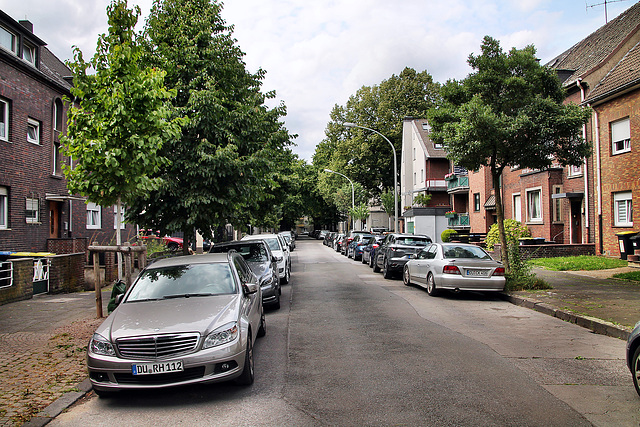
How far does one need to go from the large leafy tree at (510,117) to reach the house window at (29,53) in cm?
1511

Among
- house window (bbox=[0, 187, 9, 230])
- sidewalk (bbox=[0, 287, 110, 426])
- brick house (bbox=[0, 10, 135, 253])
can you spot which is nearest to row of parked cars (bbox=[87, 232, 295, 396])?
sidewalk (bbox=[0, 287, 110, 426])

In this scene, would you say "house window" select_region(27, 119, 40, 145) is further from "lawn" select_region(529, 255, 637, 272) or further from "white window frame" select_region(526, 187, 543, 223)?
"white window frame" select_region(526, 187, 543, 223)

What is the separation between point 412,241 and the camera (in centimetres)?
1823

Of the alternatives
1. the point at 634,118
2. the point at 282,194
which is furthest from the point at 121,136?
the point at 634,118

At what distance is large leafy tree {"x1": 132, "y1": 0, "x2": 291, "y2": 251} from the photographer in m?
11.4

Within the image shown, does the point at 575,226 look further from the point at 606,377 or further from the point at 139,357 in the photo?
the point at 139,357

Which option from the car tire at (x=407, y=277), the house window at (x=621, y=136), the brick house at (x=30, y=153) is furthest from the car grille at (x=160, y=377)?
the house window at (x=621, y=136)

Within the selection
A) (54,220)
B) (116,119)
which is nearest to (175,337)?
(116,119)

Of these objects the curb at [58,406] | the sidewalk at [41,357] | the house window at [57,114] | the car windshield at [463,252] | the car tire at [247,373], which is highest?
the house window at [57,114]

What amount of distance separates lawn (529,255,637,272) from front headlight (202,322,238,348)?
1423 cm

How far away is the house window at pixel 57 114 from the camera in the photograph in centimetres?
2028

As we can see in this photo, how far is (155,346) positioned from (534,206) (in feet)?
82.7

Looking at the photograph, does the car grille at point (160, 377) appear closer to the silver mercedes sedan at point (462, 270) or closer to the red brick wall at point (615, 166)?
the silver mercedes sedan at point (462, 270)

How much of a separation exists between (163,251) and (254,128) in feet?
28.7
